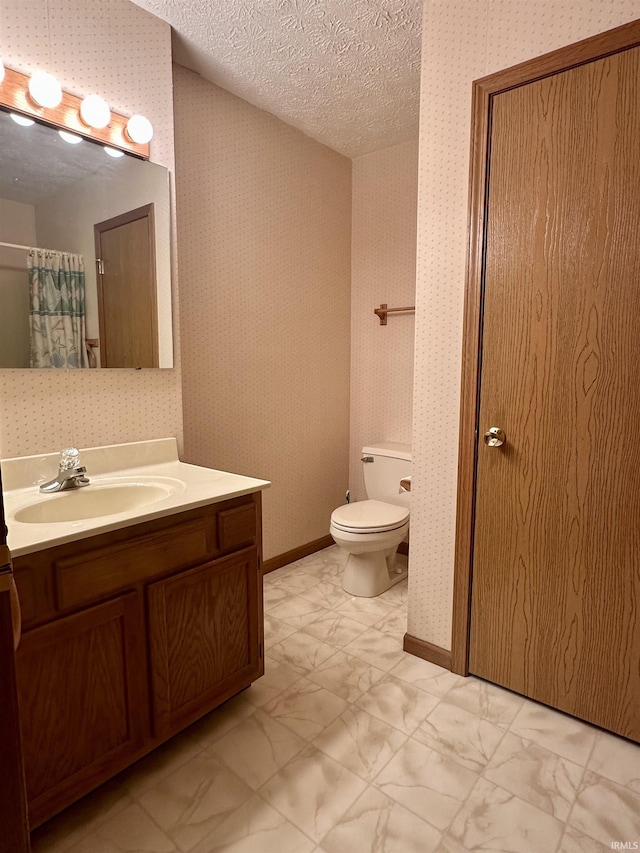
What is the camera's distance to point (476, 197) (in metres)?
1.69

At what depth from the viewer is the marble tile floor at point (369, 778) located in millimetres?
1218

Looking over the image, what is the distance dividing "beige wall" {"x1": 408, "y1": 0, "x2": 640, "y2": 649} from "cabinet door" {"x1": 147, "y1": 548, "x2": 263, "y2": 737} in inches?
28.8

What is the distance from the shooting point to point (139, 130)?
1.75 m

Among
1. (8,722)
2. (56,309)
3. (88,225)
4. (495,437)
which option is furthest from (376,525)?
(8,722)

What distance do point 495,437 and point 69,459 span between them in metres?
1.45

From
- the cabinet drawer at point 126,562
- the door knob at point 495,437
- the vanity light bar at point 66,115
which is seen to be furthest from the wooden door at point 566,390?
the vanity light bar at point 66,115

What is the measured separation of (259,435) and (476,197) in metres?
1.57

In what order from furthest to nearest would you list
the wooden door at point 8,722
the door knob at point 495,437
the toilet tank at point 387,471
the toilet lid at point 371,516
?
the toilet tank at point 387,471 → the toilet lid at point 371,516 → the door knob at point 495,437 → the wooden door at point 8,722

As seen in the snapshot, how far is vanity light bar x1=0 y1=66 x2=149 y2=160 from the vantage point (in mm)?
1463

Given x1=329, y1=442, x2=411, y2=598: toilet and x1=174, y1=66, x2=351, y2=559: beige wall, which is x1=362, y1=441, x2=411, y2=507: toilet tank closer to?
x1=329, y1=442, x2=411, y2=598: toilet

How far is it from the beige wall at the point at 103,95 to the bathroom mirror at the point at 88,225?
86 millimetres

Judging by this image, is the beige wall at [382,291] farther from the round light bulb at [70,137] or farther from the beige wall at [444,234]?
the round light bulb at [70,137]

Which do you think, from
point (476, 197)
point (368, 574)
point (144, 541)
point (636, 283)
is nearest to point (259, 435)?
point (368, 574)

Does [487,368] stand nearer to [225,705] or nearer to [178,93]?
[225,705]
